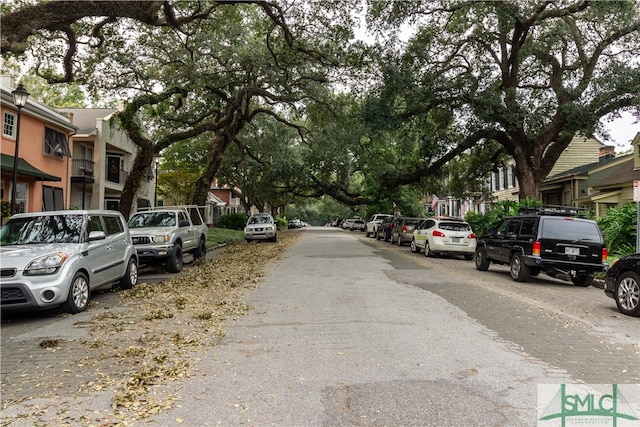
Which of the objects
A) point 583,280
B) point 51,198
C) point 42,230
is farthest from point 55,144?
point 583,280

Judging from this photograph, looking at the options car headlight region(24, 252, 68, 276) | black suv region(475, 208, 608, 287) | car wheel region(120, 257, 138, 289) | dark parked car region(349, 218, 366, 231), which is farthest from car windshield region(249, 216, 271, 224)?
dark parked car region(349, 218, 366, 231)

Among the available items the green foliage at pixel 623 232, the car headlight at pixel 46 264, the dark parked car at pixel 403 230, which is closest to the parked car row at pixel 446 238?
the green foliage at pixel 623 232

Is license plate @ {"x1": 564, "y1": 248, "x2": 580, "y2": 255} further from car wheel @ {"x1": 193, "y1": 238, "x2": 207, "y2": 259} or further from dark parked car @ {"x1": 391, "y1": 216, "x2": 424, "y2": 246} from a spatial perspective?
dark parked car @ {"x1": 391, "y1": 216, "x2": 424, "y2": 246}

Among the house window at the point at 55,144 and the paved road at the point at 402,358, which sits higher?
the house window at the point at 55,144

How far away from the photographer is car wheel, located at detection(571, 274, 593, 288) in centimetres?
1237

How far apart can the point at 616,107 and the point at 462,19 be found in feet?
24.0

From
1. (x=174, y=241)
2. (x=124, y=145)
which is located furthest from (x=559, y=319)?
(x=124, y=145)

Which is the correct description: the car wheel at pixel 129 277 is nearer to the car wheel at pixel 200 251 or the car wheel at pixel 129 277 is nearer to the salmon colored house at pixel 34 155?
the car wheel at pixel 200 251

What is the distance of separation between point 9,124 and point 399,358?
22659mm

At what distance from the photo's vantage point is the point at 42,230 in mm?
9000

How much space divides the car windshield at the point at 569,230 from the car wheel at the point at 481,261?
3190mm

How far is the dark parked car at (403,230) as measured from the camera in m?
26.9
